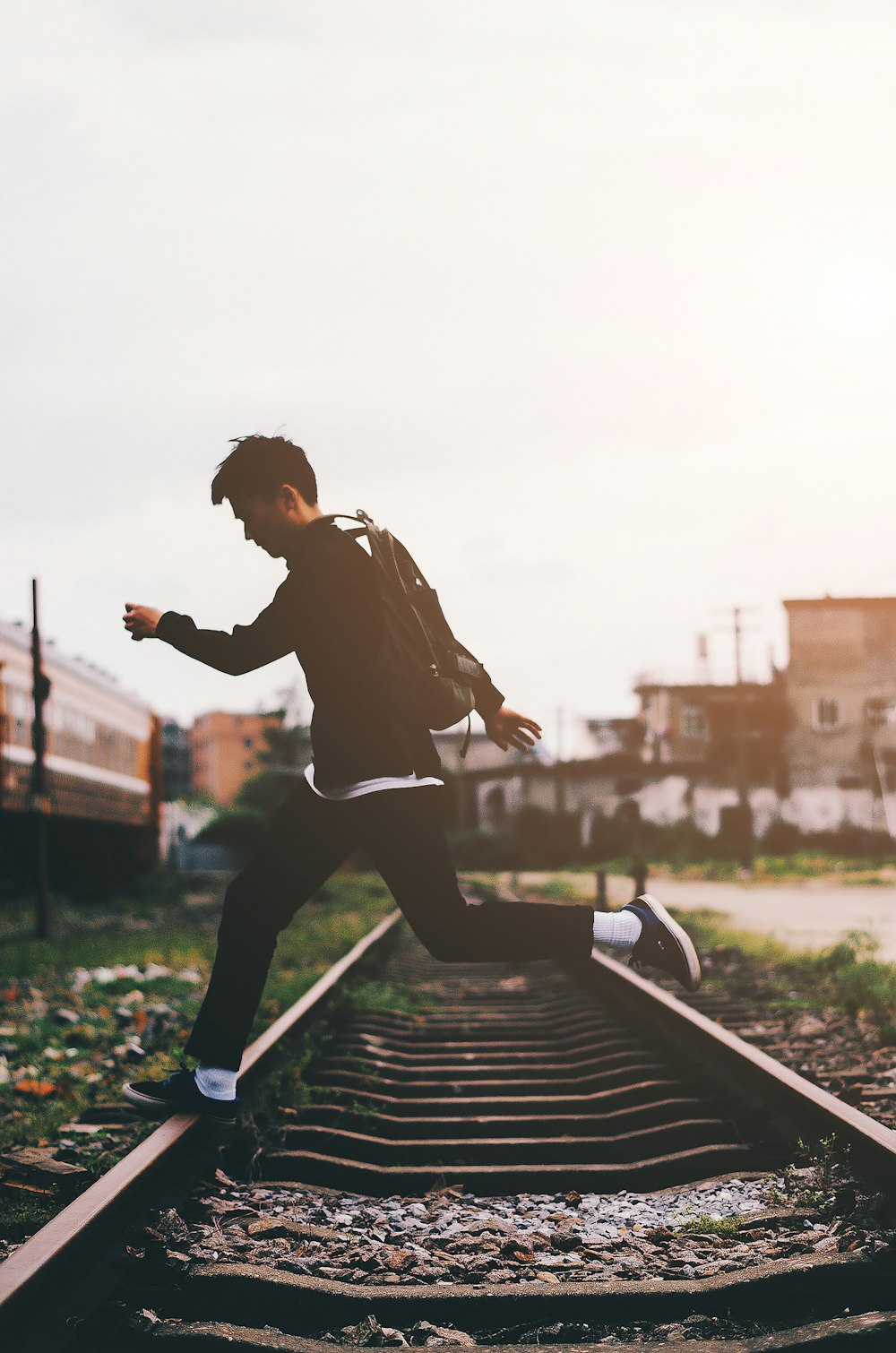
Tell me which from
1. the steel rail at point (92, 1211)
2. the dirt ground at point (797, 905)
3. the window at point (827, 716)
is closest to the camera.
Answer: the steel rail at point (92, 1211)

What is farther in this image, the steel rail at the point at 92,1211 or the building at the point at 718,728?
the building at the point at 718,728

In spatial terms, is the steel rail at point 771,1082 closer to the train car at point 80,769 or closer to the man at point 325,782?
the man at point 325,782

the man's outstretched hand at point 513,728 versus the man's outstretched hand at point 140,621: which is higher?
the man's outstretched hand at point 140,621

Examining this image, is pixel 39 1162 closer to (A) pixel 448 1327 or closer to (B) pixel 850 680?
(A) pixel 448 1327

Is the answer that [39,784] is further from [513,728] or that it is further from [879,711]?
[879,711]

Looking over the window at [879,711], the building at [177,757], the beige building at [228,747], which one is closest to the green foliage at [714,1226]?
the window at [879,711]

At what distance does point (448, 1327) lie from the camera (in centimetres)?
225

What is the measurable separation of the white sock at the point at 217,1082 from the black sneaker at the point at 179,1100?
0.01 m

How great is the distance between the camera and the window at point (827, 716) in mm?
47875

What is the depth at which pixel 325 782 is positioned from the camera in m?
2.95

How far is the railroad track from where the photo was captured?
87.0 inches

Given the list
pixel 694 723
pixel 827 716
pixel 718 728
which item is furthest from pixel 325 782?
pixel 694 723

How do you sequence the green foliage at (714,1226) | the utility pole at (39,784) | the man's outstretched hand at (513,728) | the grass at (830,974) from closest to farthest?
the green foliage at (714,1226)
the man's outstretched hand at (513,728)
the grass at (830,974)
the utility pole at (39,784)

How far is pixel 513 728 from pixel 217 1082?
1.22 m
